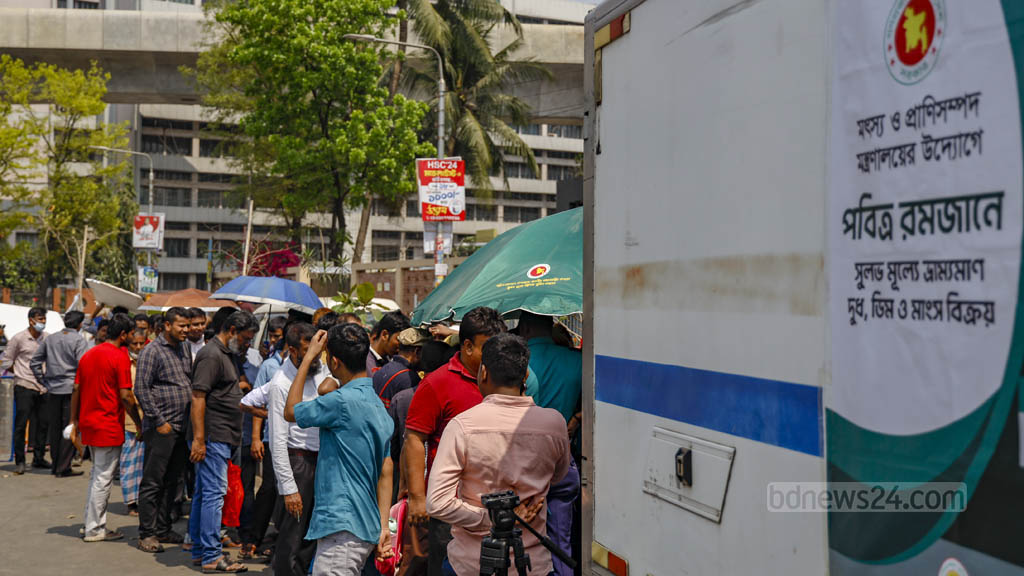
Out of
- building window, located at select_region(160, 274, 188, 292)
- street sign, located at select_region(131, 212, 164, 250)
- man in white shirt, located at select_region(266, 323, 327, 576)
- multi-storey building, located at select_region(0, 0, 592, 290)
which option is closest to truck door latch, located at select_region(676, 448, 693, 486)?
man in white shirt, located at select_region(266, 323, 327, 576)

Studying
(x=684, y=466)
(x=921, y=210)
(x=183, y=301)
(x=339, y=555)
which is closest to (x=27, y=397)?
(x=183, y=301)

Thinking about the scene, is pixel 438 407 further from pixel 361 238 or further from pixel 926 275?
→ pixel 361 238

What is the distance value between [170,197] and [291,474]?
73.5 metres

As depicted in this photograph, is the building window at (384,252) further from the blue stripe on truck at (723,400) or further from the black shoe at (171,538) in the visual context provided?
the blue stripe on truck at (723,400)

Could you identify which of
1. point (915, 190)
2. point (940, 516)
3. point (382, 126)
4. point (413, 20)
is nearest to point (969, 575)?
point (940, 516)

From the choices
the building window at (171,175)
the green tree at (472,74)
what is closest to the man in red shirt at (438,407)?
the green tree at (472,74)

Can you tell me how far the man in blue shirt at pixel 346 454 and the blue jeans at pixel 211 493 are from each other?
9.75ft

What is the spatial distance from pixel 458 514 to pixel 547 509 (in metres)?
0.61

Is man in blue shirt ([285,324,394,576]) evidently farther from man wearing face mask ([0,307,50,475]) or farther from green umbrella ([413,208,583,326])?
man wearing face mask ([0,307,50,475])

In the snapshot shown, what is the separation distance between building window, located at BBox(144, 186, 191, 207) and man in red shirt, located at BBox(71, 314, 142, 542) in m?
68.9

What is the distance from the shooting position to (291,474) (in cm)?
600

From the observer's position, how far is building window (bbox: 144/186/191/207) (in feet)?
242

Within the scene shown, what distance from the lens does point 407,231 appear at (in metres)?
77.8

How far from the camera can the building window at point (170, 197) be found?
73.8m
